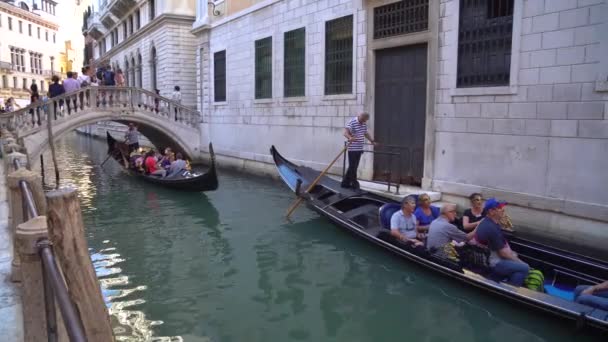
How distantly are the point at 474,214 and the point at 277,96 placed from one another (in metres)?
6.65

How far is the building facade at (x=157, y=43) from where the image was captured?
17.2 m

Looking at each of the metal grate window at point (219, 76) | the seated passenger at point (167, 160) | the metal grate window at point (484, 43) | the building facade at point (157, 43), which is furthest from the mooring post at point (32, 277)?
the building facade at point (157, 43)

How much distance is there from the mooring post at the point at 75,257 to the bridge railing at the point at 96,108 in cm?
1017

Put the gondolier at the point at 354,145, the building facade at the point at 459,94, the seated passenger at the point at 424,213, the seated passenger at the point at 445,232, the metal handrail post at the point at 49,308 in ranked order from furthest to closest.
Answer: the gondolier at the point at 354,145 < the building facade at the point at 459,94 < the seated passenger at the point at 424,213 < the seated passenger at the point at 445,232 < the metal handrail post at the point at 49,308

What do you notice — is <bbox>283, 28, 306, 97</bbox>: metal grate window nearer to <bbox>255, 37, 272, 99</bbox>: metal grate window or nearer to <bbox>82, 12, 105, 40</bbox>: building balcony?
<bbox>255, 37, 272, 99</bbox>: metal grate window

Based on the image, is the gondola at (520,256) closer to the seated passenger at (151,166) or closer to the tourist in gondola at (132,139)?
the seated passenger at (151,166)

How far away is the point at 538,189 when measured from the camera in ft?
18.7

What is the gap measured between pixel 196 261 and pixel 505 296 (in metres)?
3.15

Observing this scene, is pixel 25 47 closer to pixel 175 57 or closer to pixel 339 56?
pixel 175 57

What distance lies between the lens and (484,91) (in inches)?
245

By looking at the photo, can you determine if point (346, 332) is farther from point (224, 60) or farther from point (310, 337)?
point (224, 60)

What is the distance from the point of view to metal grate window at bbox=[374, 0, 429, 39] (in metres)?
7.20

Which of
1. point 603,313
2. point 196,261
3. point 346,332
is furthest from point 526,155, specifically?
point 196,261

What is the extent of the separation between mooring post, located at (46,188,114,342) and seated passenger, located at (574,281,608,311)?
3149 millimetres
